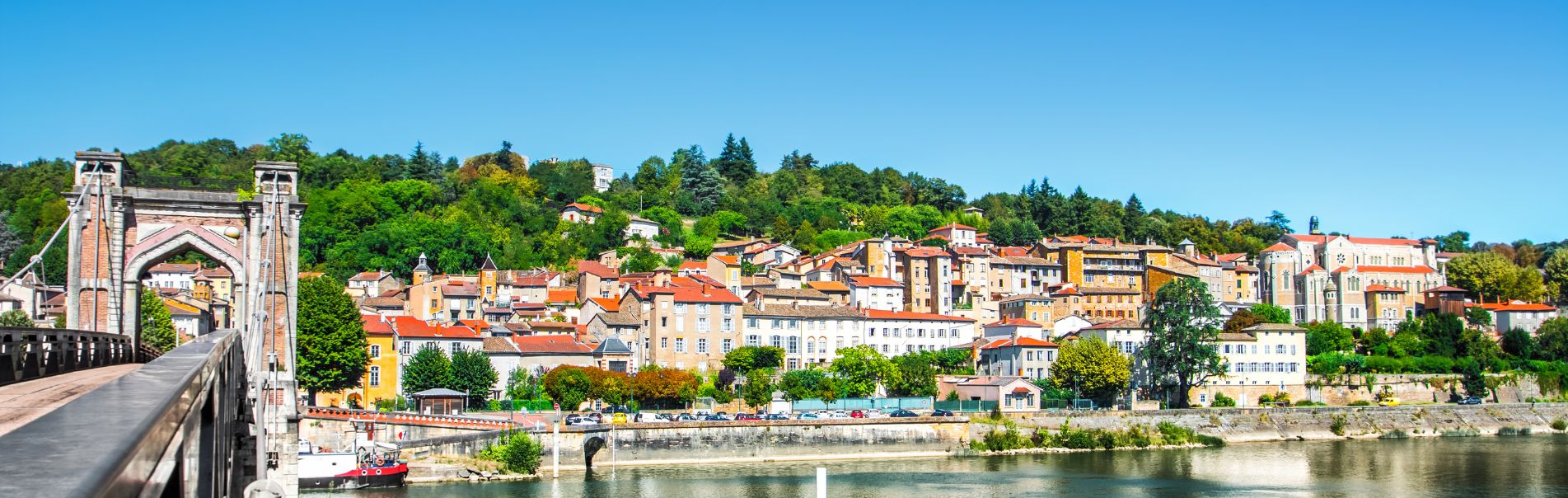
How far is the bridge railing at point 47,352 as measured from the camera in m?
9.65

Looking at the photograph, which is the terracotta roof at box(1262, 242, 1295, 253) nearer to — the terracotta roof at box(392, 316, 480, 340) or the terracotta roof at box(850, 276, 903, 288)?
the terracotta roof at box(850, 276, 903, 288)

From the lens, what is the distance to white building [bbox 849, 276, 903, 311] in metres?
74.9

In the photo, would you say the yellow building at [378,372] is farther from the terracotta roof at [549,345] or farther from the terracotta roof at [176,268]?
the terracotta roof at [176,268]

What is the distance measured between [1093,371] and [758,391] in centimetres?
1488

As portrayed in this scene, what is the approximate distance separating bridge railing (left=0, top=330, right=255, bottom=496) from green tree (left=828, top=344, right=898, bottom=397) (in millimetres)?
53939

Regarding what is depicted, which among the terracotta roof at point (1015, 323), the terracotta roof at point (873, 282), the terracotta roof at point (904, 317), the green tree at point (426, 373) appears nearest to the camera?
the green tree at point (426, 373)

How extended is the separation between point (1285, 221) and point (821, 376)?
7616 centimetres

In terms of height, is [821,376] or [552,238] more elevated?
[552,238]

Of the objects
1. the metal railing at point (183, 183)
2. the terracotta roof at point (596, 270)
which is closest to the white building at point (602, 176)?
the terracotta roof at point (596, 270)

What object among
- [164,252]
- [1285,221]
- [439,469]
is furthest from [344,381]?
[1285,221]

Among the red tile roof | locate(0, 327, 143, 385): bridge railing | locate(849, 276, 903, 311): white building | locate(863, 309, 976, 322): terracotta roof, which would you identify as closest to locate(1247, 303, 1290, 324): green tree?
the red tile roof

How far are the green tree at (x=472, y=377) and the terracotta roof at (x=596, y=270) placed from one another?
64.1ft

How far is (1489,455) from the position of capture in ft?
161

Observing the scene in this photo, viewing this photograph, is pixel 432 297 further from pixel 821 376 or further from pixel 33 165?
pixel 33 165
